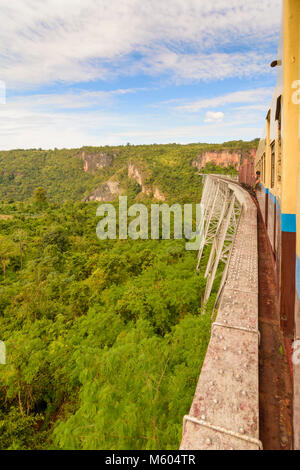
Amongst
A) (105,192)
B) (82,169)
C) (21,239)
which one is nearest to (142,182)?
(105,192)

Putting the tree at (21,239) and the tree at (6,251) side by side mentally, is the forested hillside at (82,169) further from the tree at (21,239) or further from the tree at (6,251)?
the tree at (6,251)

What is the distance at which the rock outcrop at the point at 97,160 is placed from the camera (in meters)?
101

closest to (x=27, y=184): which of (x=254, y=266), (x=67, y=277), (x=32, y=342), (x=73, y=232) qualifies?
(x=73, y=232)

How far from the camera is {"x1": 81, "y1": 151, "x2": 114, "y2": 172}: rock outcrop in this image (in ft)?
333

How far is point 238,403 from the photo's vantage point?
1975 millimetres

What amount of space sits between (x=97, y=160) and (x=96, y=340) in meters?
101

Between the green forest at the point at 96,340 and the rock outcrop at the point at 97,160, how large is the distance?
78.0 metres

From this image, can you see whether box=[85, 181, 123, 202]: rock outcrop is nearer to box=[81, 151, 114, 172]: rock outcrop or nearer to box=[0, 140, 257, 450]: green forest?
box=[81, 151, 114, 172]: rock outcrop

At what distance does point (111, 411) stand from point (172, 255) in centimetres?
1368

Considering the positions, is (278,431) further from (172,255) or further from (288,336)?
(172,255)

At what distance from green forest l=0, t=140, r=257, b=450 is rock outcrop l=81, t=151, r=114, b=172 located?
78.0 m

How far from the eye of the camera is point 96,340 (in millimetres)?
8398

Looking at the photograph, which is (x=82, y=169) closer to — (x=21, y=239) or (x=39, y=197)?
(x=39, y=197)

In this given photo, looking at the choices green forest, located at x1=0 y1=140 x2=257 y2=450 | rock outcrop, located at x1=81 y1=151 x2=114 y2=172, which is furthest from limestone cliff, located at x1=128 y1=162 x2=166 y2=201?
green forest, located at x1=0 y1=140 x2=257 y2=450
